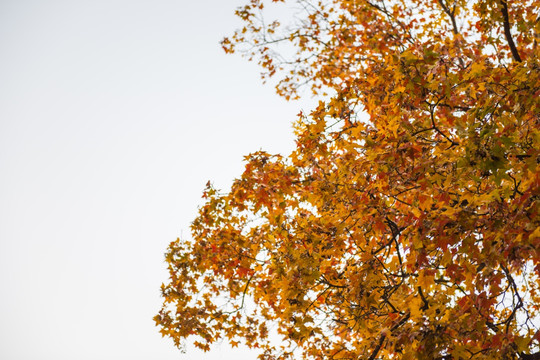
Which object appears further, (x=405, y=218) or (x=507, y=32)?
(x=507, y=32)

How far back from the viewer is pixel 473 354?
3.07 metres

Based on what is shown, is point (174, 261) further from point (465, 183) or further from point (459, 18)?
point (459, 18)

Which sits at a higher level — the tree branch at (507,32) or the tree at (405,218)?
the tree branch at (507,32)

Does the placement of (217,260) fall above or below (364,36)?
below

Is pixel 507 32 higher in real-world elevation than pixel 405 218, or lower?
higher

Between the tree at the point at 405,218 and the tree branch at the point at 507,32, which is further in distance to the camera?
the tree branch at the point at 507,32

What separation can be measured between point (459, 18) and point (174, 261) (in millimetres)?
7430

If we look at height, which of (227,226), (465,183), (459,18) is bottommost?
(465,183)

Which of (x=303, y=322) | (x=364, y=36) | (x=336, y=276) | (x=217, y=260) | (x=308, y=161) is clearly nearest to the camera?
(x=303, y=322)

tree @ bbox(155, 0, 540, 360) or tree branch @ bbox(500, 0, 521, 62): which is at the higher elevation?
tree branch @ bbox(500, 0, 521, 62)

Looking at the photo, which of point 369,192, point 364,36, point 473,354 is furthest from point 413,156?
point 364,36

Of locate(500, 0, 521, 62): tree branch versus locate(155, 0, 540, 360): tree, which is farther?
locate(500, 0, 521, 62): tree branch

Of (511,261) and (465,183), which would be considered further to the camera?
(465,183)

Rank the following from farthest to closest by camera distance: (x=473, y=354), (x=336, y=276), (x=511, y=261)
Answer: (x=336, y=276)
(x=473, y=354)
(x=511, y=261)
